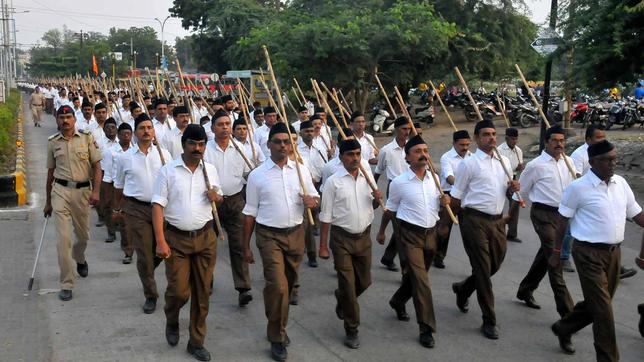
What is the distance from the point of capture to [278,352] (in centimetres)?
511

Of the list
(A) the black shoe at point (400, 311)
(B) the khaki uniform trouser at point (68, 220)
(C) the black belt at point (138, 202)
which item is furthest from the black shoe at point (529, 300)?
(B) the khaki uniform trouser at point (68, 220)

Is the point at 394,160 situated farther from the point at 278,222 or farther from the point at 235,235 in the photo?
the point at 278,222

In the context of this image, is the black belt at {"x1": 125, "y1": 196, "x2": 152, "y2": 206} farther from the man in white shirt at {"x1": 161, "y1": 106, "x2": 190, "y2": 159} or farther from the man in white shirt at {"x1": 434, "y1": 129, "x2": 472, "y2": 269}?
the man in white shirt at {"x1": 434, "y1": 129, "x2": 472, "y2": 269}

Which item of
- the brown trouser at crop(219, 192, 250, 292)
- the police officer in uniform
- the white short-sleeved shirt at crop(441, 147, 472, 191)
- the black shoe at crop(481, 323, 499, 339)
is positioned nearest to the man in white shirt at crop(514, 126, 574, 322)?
the black shoe at crop(481, 323, 499, 339)

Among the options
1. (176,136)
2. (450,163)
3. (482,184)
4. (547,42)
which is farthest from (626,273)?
(547,42)

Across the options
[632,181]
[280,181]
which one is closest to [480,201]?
[280,181]

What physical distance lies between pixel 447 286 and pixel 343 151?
229 cm

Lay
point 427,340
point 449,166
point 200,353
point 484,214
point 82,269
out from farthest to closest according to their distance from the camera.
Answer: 1. point 449,166
2. point 82,269
3. point 484,214
4. point 427,340
5. point 200,353

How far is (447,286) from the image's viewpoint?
705 cm

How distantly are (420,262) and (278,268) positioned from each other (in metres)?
1.15

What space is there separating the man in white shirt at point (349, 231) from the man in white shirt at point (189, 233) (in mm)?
931

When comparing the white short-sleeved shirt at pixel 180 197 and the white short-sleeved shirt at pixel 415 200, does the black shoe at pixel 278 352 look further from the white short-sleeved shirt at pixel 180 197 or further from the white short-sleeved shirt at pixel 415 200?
the white short-sleeved shirt at pixel 415 200

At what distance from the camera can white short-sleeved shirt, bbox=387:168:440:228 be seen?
5.48 meters

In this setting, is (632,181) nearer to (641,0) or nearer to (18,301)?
(641,0)
